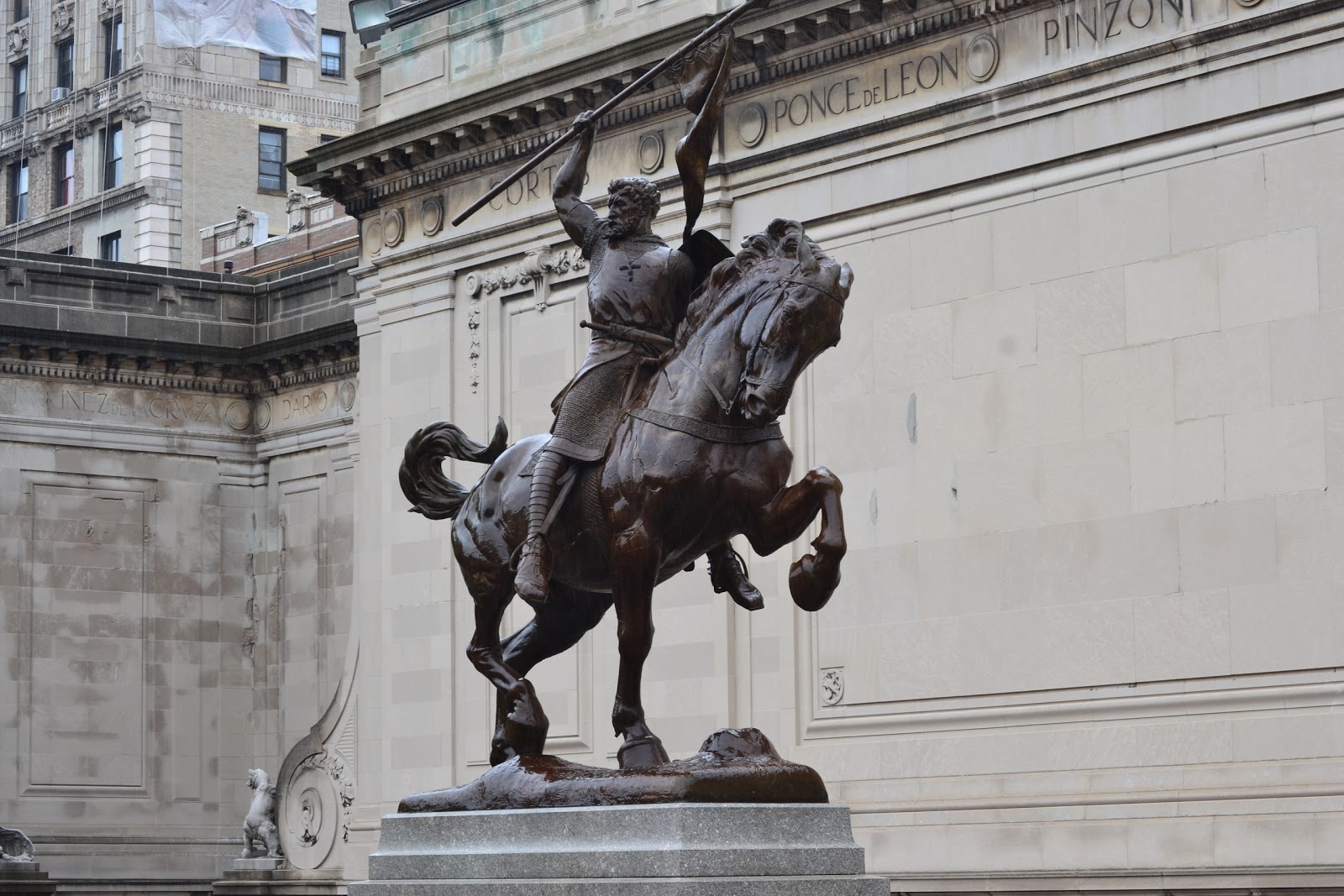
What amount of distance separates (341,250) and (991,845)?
24665mm

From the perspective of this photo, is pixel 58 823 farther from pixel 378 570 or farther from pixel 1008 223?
pixel 1008 223

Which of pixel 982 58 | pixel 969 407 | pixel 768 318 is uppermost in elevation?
pixel 982 58

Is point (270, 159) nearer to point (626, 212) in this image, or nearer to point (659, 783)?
point (626, 212)

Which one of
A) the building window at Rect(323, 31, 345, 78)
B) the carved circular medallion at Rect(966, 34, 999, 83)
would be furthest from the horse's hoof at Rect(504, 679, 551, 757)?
the building window at Rect(323, 31, 345, 78)

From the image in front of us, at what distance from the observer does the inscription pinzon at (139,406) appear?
4103 cm

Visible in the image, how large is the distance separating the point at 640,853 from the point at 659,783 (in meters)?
0.48

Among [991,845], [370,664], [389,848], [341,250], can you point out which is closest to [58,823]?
[370,664]

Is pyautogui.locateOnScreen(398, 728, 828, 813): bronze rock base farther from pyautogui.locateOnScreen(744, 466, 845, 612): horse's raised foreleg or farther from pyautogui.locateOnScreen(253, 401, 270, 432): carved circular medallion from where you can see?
pyautogui.locateOnScreen(253, 401, 270, 432): carved circular medallion

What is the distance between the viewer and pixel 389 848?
15.7 meters

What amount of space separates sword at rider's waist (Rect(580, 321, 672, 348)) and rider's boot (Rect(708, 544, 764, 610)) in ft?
4.26

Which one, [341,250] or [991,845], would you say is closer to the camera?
[991,845]

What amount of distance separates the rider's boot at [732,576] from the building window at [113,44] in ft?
198

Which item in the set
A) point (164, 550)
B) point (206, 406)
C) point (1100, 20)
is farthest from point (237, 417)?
point (1100, 20)

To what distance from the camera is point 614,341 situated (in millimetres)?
15953
